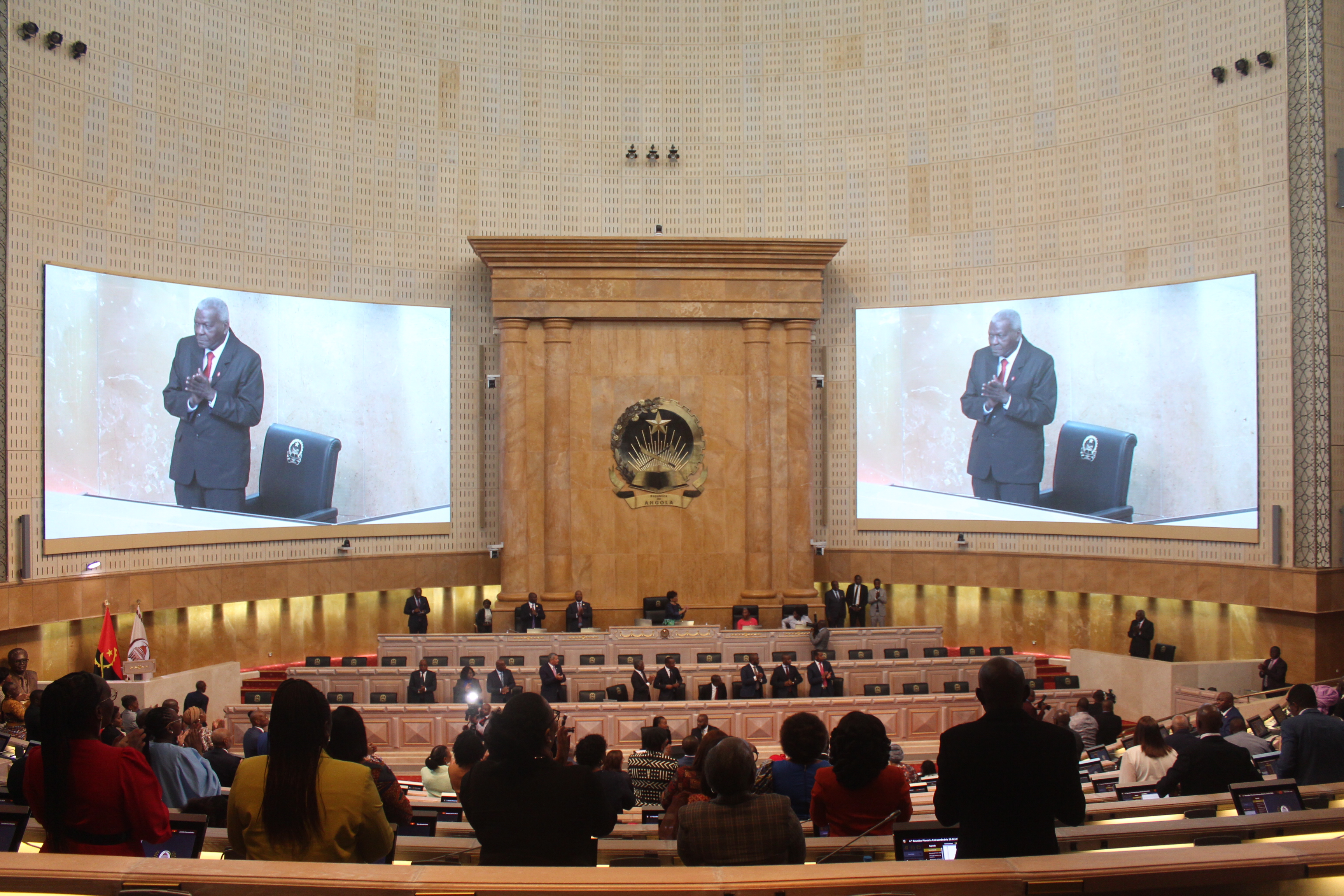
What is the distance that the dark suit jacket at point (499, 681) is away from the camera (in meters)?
12.8

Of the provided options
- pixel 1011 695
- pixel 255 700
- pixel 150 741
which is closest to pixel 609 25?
pixel 255 700

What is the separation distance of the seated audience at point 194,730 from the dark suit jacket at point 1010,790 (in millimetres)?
5567

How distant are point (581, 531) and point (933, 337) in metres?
7.78

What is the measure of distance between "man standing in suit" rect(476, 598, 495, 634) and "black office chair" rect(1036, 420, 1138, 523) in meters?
10.2

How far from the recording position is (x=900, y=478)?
19.9m

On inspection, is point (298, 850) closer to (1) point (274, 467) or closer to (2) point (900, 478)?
(1) point (274, 467)

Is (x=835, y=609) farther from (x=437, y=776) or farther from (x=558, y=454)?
(x=437, y=776)

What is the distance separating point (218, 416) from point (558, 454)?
19.5ft

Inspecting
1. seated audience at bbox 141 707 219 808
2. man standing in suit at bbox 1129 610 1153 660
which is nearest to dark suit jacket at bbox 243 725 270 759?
seated audience at bbox 141 707 219 808

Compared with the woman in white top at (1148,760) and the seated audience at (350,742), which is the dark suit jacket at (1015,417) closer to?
the woman in white top at (1148,760)

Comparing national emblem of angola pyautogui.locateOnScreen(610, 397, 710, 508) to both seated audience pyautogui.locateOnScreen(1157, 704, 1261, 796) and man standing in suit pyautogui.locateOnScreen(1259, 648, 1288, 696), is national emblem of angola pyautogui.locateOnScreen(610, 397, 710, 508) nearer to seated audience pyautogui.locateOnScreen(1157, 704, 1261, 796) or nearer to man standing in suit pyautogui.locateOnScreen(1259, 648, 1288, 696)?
man standing in suit pyautogui.locateOnScreen(1259, 648, 1288, 696)

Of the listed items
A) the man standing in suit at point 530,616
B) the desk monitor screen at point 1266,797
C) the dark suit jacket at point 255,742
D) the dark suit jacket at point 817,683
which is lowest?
the dark suit jacket at point 817,683

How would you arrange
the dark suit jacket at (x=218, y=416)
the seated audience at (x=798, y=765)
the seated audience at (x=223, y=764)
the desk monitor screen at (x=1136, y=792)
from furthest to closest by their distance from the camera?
the dark suit jacket at (x=218, y=416)
the seated audience at (x=223, y=764)
the desk monitor screen at (x=1136, y=792)
the seated audience at (x=798, y=765)

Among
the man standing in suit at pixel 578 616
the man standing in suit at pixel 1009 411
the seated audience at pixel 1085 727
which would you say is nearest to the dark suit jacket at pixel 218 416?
the man standing in suit at pixel 578 616
